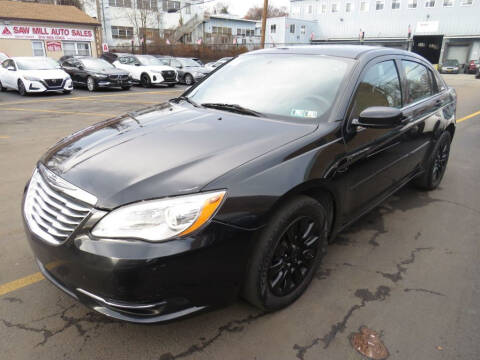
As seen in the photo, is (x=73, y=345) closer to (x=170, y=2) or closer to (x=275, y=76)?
(x=275, y=76)

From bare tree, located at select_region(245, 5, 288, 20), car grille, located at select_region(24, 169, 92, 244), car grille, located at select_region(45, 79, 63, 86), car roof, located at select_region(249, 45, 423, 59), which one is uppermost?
bare tree, located at select_region(245, 5, 288, 20)

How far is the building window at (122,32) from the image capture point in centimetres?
4359

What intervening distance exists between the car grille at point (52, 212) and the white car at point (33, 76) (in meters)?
13.4

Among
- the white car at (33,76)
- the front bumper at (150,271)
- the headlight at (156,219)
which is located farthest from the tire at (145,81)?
the headlight at (156,219)

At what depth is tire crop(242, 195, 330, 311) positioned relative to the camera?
6.72 feet

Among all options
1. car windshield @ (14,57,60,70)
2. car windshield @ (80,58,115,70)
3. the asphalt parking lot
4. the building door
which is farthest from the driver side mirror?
the building door

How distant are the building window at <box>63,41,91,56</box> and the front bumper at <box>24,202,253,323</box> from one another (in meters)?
29.9

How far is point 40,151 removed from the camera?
6137 millimetres

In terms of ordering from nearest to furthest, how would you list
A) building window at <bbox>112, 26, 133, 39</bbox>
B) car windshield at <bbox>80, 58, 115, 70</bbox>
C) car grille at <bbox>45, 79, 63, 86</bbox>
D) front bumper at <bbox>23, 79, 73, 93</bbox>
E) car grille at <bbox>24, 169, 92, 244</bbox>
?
car grille at <bbox>24, 169, 92, 244</bbox>, front bumper at <bbox>23, 79, 73, 93</bbox>, car grille at <bbox>45, 79, 63, 86</bbox>, car windshield at <bbox>80, 58, 115, 70</bbox>, building window at <bbox>112, 26, 133, 39</bbox>

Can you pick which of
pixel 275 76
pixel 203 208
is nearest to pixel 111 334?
pixel 203 208

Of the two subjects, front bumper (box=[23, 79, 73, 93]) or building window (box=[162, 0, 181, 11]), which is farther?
building window (box=[162, 0, 181, 11])

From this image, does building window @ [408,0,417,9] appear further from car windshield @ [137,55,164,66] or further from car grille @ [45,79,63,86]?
car grille @ [45,79,63,86]

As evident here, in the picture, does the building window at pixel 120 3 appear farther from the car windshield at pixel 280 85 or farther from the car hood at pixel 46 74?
the car windshield at pixel 280 85

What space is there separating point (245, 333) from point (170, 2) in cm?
5249
